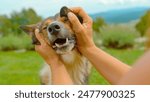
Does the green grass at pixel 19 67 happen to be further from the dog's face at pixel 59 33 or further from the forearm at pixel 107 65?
the forearm at pixel 107 65

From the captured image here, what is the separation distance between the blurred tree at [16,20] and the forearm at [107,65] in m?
0.26

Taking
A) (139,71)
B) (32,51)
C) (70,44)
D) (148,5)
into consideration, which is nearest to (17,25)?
(32,51)

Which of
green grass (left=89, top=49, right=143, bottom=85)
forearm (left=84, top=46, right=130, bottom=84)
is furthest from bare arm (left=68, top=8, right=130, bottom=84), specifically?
green grass (left=89, top=49, right=143, bottom=85)

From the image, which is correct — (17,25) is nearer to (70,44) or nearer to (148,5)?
(70,44)

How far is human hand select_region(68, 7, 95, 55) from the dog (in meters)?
0.02

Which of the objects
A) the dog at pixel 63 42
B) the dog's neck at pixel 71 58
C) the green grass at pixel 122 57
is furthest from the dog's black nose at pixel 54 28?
the green grass at pixel 122 57

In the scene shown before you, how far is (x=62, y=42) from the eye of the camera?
3.92 feet

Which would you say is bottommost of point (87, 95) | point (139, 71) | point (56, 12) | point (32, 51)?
point (87, 95)

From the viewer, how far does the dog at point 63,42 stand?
3.86 feet

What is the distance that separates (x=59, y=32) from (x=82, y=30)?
8cm

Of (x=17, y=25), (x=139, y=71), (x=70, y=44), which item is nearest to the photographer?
(x=139, y=71)

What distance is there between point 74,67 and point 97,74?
0.11 metres

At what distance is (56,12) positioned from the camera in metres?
1.23

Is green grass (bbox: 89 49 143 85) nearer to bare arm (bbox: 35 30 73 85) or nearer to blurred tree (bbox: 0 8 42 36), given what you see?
bare arm (bbox: 35 30 73 85)
